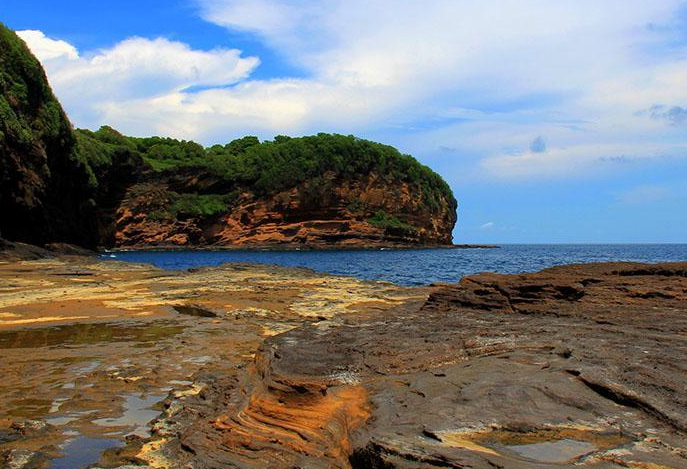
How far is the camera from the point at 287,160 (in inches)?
3900

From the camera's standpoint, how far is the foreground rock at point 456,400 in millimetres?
3945

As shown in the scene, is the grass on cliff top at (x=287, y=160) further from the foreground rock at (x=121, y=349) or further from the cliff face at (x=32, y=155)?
the foreground rock at (x=121, y=349)

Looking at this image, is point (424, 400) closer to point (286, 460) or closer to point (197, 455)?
point (286, 460)

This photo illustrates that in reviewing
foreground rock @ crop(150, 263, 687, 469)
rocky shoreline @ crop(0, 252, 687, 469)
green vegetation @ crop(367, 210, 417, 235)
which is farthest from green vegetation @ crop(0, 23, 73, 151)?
green vegetation @ crop(367, 210, 417, 235)

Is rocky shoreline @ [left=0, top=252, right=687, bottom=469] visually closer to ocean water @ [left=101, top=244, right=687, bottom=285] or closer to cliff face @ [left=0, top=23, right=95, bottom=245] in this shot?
ocean water @ [left=101, top=244, right=687, bottom=285]

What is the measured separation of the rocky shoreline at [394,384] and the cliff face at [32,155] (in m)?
36.5

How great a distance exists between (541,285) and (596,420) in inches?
294

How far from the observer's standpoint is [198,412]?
19.8 ft

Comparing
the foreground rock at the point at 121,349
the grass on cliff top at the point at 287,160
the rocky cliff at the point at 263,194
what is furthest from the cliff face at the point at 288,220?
the foreground rock at the point at 121,349

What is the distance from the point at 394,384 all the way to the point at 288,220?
8891 cm

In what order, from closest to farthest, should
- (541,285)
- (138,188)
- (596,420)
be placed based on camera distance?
1. (596,420)
2. (541,285)
3. (138,188)

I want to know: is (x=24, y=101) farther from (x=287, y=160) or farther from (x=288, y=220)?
(x=287, y=160)

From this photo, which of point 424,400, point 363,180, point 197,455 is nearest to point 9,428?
point 197,455

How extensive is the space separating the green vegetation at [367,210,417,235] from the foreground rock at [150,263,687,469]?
8783 centimetres
